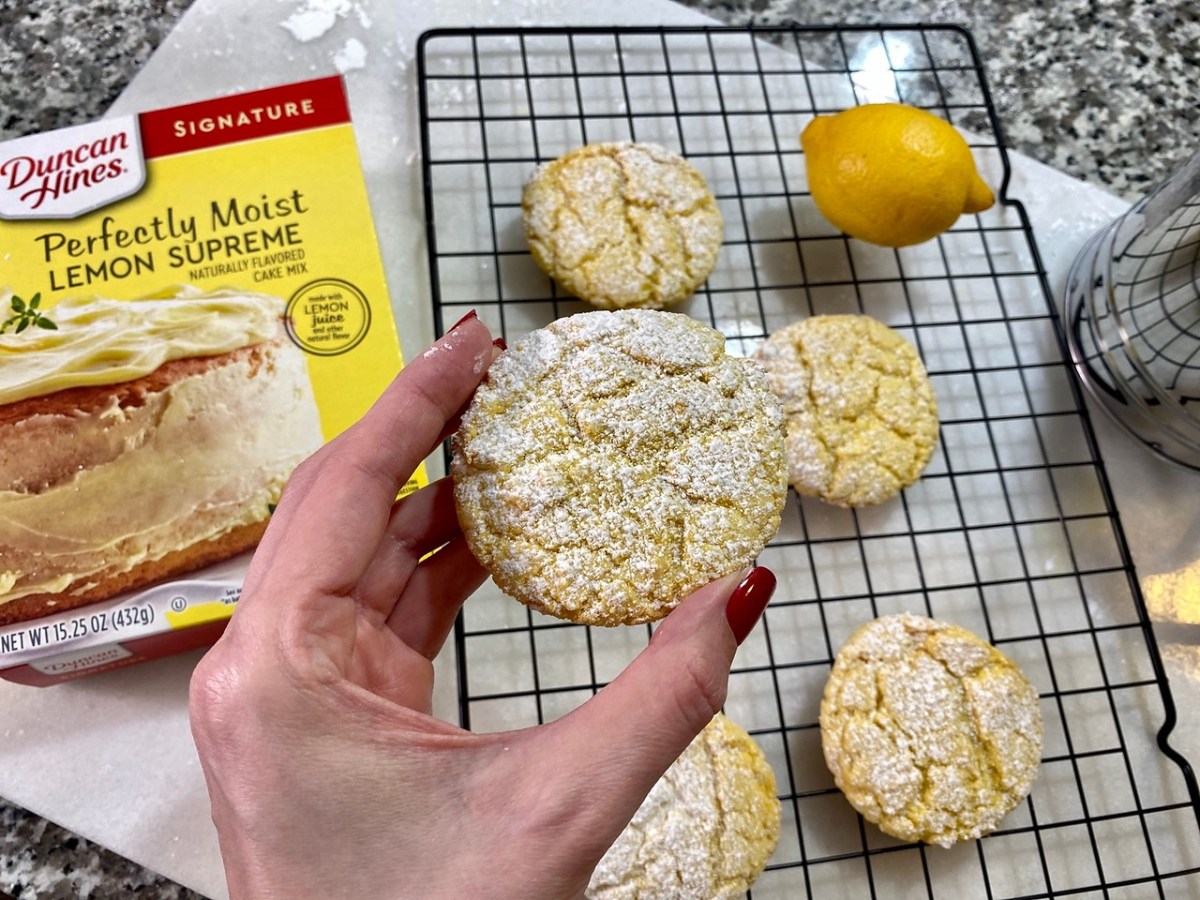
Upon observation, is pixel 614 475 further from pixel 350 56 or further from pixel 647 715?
pixel 350 56

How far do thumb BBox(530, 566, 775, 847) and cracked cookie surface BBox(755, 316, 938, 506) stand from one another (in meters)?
0.62

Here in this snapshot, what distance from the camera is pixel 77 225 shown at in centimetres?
133

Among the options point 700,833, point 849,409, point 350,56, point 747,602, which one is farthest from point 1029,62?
point 700,833

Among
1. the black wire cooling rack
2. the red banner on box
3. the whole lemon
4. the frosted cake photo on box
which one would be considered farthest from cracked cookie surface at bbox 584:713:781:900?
the red banner on box

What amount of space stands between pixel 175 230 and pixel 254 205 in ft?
0.41

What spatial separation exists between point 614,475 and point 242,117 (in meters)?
0.93

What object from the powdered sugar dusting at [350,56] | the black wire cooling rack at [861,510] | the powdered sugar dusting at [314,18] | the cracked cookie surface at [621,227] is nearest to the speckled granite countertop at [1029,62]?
the black wire cooling rack at [861,510]

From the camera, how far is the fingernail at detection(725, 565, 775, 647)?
2.89 feet

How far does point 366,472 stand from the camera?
91 cm

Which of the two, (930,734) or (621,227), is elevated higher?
(621,227)

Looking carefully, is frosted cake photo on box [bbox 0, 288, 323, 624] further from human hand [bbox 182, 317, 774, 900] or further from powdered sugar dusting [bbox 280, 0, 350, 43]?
powdered sugar dusting [bbox 280, 0, 350, 43]

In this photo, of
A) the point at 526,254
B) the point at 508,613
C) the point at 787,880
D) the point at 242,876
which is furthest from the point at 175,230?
the point at 787,880

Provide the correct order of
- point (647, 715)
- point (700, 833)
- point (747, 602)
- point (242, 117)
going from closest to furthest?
1. point (647, 715)
2. point (747, 602)
3. point (700, 833)
4. point (242, 117)

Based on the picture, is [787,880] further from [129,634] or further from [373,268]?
[373,268]
